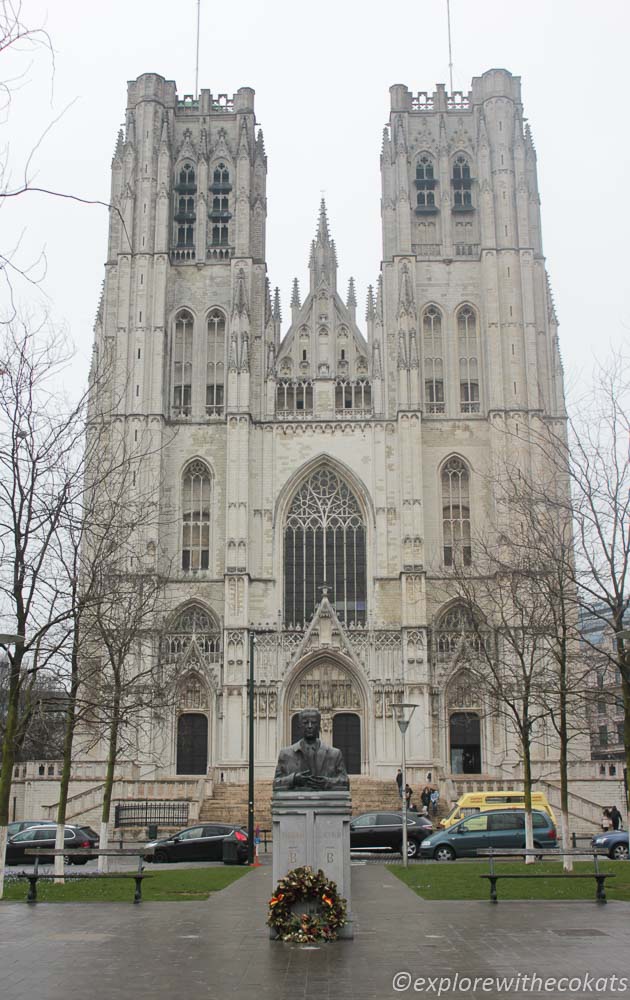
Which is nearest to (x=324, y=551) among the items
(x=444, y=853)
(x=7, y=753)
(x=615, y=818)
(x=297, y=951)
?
(x=615, y=818)

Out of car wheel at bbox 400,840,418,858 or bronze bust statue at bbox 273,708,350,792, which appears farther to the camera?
car wheel at bbox 400,840,418,858

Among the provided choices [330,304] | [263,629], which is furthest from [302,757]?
[330,304]

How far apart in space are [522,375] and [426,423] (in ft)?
14.8

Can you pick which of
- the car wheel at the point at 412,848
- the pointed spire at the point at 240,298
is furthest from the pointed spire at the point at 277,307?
the car wheel at the point at 412,848

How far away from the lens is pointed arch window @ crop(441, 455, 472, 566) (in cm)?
4694

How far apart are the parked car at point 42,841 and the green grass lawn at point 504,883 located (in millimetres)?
9972

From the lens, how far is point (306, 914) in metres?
12.7

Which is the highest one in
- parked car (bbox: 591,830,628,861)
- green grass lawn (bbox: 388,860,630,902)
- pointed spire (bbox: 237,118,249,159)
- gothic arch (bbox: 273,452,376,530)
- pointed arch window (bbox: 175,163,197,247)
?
pointed spire (bbox: 237,118,249,159)

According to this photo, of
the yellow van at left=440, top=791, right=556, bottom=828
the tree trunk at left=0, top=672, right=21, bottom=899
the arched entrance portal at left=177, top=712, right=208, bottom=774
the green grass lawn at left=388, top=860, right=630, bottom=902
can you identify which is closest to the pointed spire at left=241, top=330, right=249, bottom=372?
the arched entrance portal at left=177, top=712, right=208, bottom=774

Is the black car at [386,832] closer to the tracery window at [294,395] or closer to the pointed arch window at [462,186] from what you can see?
the tracery window at [294,395]

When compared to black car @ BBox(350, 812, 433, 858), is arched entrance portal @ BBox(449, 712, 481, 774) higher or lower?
higher

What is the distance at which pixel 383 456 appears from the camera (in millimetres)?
47500

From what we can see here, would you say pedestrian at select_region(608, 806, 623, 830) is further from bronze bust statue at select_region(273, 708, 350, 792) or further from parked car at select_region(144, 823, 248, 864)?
bronze bust statue at select_region(273, 708, 350, 792)

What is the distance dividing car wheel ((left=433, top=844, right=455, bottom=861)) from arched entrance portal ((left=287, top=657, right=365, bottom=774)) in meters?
17.4
